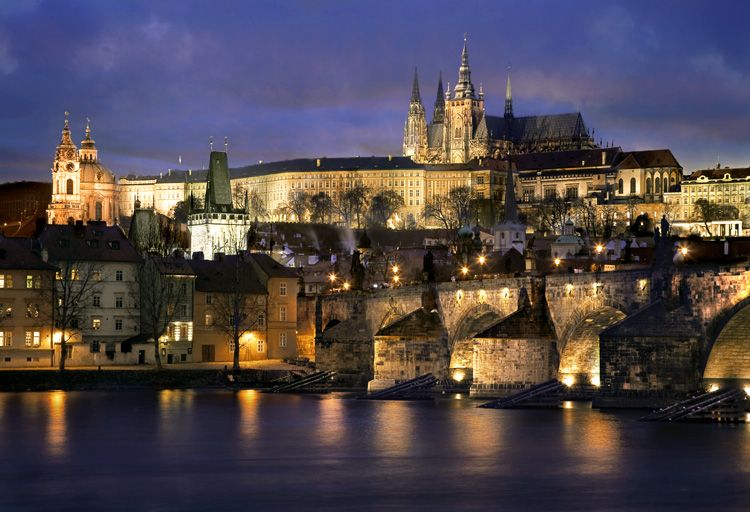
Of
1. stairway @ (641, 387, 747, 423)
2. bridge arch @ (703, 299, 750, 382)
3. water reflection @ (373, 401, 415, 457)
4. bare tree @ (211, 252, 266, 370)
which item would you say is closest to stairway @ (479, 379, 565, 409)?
water reflection @ (373, 401, 415, 457)

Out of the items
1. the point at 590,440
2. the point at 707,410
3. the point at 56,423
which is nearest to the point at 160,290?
the point at 56,423

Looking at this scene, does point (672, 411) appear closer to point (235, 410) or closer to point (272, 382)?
point (235, 410)

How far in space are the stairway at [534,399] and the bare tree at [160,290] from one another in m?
31.9

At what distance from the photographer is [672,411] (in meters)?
61.1

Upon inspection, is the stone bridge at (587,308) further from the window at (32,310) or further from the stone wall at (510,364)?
the window at (32,310)

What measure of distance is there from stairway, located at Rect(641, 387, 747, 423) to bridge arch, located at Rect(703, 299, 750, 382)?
759 millimetres

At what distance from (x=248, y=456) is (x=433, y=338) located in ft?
98.4

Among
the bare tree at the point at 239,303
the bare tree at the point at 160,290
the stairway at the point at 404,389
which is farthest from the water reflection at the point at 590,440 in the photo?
the bare tree at the point at 239,303

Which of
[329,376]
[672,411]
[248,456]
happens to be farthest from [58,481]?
[329,376]

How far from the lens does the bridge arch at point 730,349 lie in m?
61.7

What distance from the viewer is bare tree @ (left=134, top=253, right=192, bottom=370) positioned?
10150 centimetres

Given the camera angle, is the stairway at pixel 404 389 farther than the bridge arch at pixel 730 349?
Yes

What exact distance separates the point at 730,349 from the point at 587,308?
33.5ft

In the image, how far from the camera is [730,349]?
205 ft
